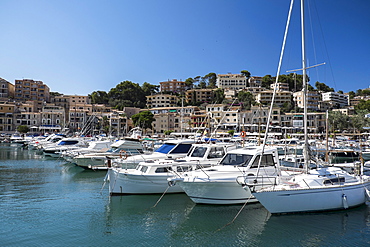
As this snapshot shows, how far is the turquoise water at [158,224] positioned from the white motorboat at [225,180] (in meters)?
0.45

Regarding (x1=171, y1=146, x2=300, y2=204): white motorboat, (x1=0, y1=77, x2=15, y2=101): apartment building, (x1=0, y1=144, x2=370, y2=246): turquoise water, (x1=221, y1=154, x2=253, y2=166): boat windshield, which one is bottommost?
(x1=0, y1=144, x2=370, y2=246): turquoise water

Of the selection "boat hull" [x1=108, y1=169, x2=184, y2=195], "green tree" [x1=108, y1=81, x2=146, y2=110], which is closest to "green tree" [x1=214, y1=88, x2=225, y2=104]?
"green tree" [x1=108, y1=81, x2=146, y2=110]

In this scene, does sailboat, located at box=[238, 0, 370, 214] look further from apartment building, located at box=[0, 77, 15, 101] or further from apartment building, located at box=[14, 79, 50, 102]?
apartment building, located at box=[0, 77, 15, 101]

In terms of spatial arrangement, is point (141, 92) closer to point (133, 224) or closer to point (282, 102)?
point (282, 102)

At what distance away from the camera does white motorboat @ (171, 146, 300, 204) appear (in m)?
14.5

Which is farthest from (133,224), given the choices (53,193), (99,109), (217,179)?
(99,109)

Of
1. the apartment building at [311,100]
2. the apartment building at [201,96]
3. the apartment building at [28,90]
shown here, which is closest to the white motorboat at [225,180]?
the apartment building at [311,100]

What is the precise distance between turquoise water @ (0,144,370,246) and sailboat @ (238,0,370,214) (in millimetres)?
430

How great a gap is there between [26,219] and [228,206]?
30.1ft

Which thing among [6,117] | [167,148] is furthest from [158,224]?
[6,117]

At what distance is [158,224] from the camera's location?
1289 centimetres

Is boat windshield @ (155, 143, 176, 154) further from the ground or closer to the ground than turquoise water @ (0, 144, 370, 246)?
further from the ground

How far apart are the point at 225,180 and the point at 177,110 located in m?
89.7

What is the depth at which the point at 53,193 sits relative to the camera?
61.7 ft
